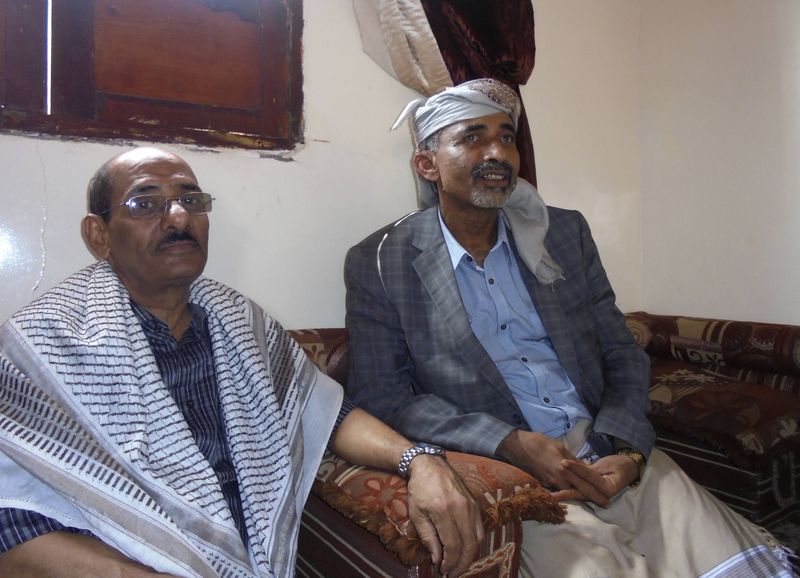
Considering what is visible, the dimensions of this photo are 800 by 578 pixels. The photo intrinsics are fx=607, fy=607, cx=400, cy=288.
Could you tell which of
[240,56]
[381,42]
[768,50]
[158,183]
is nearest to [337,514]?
[158,183]

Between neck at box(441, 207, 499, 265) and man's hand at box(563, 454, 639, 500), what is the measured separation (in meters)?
0.64

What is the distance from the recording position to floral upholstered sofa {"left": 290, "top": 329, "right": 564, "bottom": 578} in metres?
1.07

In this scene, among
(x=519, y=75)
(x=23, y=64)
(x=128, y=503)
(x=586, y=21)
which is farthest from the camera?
(x=586, y=21)

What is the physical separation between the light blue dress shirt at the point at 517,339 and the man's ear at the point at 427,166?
221 millimetres

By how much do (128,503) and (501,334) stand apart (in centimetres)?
100

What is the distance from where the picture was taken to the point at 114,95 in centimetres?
170

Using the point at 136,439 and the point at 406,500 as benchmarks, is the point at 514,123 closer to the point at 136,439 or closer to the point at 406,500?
the point at 406,500

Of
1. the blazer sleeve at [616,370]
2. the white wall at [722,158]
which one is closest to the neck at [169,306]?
the blazer sleeve at [616,370]

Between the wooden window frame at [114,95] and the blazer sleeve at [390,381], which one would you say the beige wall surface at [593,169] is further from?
the blazer sleeve at [390,381]

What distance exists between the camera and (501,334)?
167cm

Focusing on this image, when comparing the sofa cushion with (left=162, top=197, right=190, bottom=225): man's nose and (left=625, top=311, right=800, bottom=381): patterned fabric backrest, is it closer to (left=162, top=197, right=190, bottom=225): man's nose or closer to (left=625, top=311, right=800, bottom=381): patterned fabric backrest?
(left=625, top=311, right=800, bottom=381): patterned fabric backrest

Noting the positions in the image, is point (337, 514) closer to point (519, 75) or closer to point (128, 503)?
point (128, 503)

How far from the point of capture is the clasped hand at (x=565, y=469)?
1.37 meters

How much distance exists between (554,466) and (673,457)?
0.74 metres
